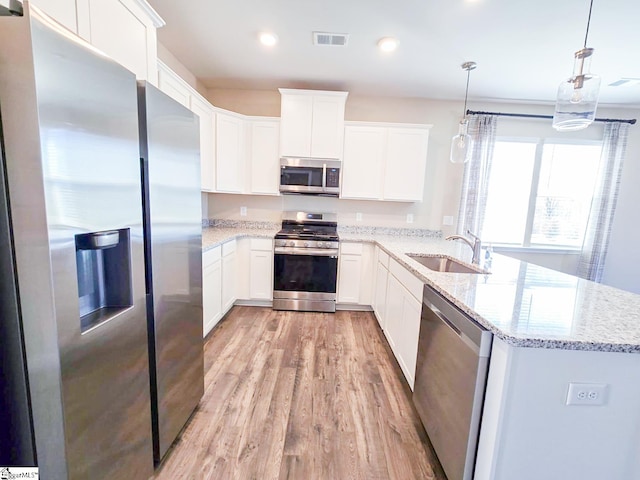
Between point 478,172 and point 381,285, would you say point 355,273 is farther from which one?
point 478,172

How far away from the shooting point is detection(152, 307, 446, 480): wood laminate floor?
1.46 m

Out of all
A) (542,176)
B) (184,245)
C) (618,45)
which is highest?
(618,45)

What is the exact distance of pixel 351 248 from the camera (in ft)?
11.2

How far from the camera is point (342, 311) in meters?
3.55

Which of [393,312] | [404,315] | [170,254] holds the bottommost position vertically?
[393,312]

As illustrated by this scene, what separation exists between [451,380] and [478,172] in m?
3.13

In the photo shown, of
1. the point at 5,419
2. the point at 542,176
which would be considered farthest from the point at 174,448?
the point at 542,176

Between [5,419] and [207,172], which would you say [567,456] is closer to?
[5,419]

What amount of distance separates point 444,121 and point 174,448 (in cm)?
425

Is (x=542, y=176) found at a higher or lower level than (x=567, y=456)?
higher

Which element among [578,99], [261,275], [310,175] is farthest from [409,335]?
[310,175]

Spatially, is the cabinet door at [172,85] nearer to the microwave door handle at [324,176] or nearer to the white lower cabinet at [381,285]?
the microwave door handle at [324,176]

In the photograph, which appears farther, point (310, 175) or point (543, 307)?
point (310, 175)

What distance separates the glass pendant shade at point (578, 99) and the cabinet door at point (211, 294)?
2.77m
